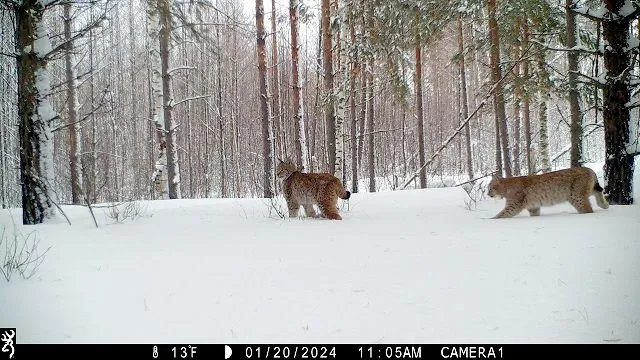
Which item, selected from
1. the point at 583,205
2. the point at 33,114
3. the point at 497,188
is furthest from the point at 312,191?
the point at 33,114

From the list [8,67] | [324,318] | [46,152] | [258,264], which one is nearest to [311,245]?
[258,264]

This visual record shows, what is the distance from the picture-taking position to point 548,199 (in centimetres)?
614

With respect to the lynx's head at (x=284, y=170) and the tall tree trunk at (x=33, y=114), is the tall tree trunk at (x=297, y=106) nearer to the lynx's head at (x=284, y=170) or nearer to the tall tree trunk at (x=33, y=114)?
the lynx's head at (x=284, y=170)

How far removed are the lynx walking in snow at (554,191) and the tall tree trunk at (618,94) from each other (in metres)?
0.71

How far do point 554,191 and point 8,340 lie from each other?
6.45m

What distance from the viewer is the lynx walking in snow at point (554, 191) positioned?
5.94m

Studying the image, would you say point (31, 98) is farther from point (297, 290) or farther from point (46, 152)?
point (297, 290)

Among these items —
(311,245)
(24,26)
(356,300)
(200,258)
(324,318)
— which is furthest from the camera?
(24,26)

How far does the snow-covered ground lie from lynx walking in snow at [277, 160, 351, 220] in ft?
5.87

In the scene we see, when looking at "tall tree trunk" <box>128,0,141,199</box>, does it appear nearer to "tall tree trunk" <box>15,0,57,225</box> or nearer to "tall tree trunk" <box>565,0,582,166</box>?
"tall tree trunk" <box>15,0,57,225</box>

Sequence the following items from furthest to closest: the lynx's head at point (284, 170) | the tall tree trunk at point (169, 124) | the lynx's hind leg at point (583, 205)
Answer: the tall tree trunk at point (169, 124) < the lynx's head at point (284, 170) < the lynx's hind leg at point (583, 205)

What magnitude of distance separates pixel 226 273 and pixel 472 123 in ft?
111

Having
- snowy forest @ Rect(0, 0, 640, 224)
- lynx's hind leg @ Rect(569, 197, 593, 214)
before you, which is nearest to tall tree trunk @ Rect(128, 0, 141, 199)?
snowy forest @ Rect(0, 0, 640, 224)
